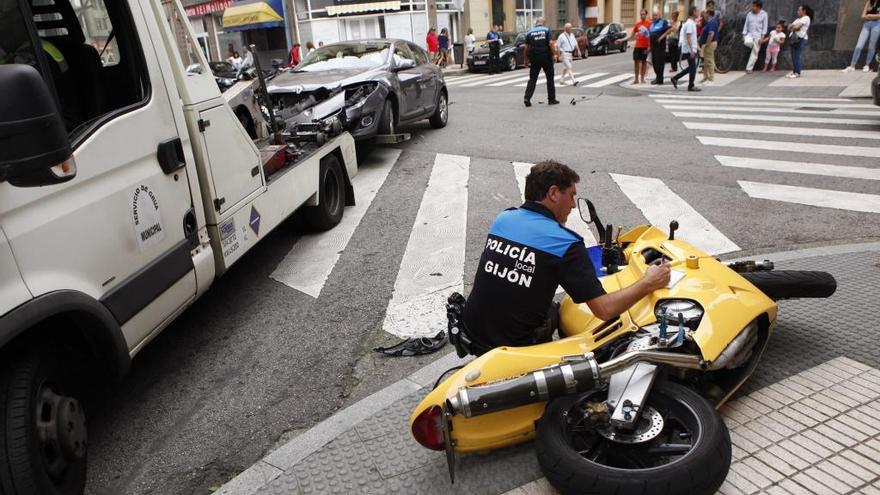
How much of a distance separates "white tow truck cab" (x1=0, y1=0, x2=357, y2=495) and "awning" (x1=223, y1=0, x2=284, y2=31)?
31545mm

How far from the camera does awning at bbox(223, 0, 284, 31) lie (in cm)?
3397

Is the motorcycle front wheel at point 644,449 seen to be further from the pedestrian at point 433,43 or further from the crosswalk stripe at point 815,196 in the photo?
the pedestrian at point 433,43

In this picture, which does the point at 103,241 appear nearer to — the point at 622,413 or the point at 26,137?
the point at 26,137

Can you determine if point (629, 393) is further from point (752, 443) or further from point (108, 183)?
point (108, 183)

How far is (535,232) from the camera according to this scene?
122 inches

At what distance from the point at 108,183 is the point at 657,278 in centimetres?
268

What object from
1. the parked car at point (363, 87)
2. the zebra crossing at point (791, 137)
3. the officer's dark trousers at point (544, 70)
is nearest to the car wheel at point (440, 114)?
the parked car at point (363, 87)

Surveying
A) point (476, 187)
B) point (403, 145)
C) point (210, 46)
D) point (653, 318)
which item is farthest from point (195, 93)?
point (210, 46)

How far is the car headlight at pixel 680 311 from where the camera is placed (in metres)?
2.99

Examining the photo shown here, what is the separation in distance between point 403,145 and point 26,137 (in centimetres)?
901

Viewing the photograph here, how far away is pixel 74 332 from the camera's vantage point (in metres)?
3.16

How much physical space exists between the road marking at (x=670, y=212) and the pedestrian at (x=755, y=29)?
1186 centimetres

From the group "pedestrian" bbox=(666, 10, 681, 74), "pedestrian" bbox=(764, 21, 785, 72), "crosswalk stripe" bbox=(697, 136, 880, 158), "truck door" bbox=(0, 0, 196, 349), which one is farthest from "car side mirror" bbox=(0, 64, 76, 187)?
"pedestrian" bbox=(764, 21, 785, 72)

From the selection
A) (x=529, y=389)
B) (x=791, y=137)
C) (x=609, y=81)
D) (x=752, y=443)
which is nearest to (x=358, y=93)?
(x=791, y=137)
